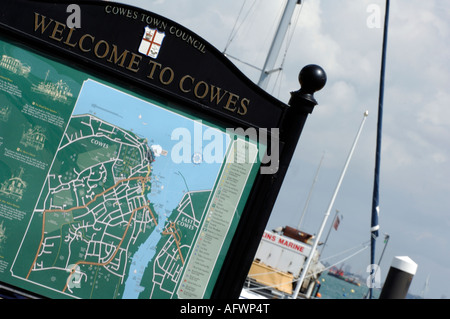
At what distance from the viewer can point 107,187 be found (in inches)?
148

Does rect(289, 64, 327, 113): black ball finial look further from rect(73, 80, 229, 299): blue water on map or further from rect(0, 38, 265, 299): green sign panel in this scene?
rect(73, 80, 229, 299): blue water on map

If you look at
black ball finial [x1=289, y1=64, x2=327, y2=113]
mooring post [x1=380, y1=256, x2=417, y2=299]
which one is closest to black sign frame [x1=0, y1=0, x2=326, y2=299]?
black ball finial [x1=289, y1=64, x2=327, y2=113]

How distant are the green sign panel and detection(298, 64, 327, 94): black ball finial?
543 millimetres

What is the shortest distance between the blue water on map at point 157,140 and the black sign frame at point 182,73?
0.10 m

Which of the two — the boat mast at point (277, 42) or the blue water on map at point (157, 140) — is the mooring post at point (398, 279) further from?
the boat mast at point (277, 42)

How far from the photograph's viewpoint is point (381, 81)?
12.9m

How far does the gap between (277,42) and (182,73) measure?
625 inches

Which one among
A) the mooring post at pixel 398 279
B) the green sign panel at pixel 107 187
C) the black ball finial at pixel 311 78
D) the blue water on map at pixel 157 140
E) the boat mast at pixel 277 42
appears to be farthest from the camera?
the boat mast at pixel 277 42

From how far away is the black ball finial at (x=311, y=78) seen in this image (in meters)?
3.99

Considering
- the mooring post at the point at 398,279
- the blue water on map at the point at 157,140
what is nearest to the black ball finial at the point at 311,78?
the blue water on map at the point at 157,140

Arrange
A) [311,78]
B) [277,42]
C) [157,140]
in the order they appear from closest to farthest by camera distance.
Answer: [157,140]
[311,78]
[277,42]

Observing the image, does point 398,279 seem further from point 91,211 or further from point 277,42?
point 277,42

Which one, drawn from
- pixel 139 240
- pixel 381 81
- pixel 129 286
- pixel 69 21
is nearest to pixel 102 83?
pixel 69 21

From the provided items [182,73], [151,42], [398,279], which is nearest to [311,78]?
[182,73]
